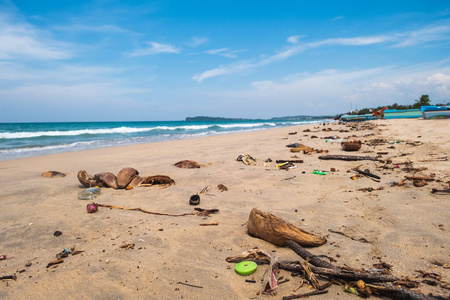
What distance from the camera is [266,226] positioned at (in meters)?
2.94

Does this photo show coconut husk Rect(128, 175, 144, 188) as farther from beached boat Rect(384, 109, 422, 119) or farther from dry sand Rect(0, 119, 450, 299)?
beached boat Rect(384, 109, 422, 119)

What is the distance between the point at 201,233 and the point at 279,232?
40.5 inches

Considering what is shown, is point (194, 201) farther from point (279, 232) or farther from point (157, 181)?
point (279, 232)

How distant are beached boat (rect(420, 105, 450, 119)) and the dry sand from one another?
1875 centimetres

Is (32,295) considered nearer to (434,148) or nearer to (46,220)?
(46,220)

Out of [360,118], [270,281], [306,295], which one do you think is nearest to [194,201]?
[270,281]

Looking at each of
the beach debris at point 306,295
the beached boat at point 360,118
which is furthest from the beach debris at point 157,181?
the beached boat at point 360,118

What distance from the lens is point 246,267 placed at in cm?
241

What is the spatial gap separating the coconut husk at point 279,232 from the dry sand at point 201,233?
3.3 inches

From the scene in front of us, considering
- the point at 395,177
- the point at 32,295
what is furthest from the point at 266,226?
the point at 395,177

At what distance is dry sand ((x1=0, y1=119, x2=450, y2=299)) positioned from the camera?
90.5 inches

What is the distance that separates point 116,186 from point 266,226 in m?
3.93

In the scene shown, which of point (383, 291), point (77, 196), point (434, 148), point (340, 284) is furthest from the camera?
point (434, 148)

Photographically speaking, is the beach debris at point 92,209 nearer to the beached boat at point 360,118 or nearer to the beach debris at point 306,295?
the beach debris at point 306,295
